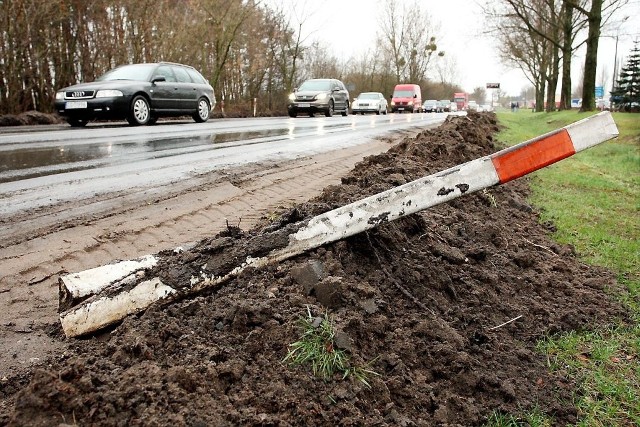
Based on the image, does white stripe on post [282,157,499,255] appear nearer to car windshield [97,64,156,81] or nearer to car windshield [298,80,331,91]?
car windshield [97,64,156,81]

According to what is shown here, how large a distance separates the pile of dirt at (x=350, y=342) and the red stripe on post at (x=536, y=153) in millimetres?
633

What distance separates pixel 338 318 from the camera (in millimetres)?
2281

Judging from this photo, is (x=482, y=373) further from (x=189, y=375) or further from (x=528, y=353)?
(x=189, y=375)

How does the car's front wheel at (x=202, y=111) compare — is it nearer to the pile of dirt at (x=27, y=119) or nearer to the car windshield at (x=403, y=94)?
the pile of dirt at (x=27, y=119)

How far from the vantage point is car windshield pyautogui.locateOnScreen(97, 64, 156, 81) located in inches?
537

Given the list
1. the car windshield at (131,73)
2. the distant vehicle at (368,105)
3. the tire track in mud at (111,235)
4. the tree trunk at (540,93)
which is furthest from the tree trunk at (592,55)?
the tree trunk at (540,93)

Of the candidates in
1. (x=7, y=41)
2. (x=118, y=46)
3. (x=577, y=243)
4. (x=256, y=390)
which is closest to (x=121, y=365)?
(x=256, y=390)

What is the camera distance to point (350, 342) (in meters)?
2.17

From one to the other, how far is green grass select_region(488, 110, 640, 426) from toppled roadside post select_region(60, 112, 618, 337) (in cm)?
90

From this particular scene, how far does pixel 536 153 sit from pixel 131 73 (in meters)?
13.0

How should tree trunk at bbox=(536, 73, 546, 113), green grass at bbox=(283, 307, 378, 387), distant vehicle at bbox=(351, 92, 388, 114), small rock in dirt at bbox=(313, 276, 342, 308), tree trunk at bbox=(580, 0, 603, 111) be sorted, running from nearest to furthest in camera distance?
green grass at bbox=(283, 307, 378, 387) < small rock in dirt at bbox=(313, 276, 342, 308) < tree trunk at bbox=(580, 0, 603, 111) < distant vehicle at bbox=(351, 92, 388, 114) < tree trunk at bbox=(536, 73, 546, 113)

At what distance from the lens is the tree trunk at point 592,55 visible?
2309 cm

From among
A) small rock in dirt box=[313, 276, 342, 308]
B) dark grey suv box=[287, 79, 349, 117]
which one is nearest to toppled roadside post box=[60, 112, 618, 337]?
small rock in dirt box=[313, 276, 342, 308]

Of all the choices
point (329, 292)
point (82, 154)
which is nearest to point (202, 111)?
point (82, 154)
